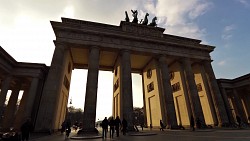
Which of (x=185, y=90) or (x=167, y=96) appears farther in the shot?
(x=185, y=90)

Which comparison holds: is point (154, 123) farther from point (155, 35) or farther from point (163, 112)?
point (155, 35)

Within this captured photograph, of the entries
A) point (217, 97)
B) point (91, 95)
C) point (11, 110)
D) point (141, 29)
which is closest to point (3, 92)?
point (11, 110)

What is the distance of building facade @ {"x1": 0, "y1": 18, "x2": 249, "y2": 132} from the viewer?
20.4 m

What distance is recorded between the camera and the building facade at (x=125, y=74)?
20.4 meters

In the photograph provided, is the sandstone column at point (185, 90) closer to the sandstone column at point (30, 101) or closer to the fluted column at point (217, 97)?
the fluted column at point (217, 97)

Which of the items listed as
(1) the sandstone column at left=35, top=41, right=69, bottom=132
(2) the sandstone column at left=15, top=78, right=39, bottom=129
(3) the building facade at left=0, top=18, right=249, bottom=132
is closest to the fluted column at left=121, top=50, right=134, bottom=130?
(3) the building facade at left=0, top=18, right=249, bottom=132

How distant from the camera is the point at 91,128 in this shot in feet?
60.7

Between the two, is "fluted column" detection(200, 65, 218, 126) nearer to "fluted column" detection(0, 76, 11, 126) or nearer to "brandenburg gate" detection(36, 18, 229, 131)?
"brandenburg gate" detection(36, 18, 229, 131)

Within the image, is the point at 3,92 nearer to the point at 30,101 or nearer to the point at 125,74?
the point at 30,101

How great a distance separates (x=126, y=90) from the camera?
21469 mm

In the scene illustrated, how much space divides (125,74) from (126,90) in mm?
2474

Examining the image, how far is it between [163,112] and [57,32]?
65.7 feet

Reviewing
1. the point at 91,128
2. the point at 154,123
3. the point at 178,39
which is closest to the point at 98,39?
the point at 91,128

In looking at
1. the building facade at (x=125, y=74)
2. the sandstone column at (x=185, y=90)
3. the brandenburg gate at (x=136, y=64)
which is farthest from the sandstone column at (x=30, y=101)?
the sandstone column at (x=185, y=90)
